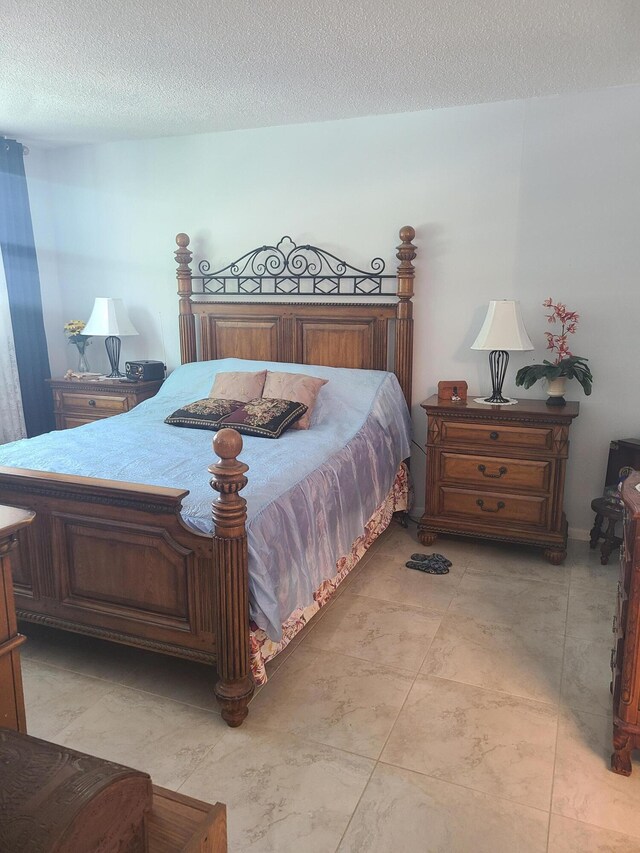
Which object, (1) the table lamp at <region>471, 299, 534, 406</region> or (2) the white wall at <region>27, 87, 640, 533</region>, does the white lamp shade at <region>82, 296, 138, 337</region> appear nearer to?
(2) the white wall at <region>27, 87, 640, 533</region>

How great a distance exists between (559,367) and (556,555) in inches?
38.3

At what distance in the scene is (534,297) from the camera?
3.47m

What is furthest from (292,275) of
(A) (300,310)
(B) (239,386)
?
(B) (239,386)

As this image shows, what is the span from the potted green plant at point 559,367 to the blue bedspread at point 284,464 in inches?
29.4

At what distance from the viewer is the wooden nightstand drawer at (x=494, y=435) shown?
3191mm

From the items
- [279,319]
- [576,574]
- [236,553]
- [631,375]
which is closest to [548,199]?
[631,375]

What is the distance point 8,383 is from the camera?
A: 4.20 metres

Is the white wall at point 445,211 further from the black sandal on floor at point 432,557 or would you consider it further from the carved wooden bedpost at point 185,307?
the black sandal on floor at point 432,557

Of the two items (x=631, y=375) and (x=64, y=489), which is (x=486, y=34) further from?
(x=64, y=489)

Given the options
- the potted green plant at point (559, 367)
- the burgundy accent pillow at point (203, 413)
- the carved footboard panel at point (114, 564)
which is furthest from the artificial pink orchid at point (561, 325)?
the carved footboard panel at point (114, 564)

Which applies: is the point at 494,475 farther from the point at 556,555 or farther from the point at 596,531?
the point at 596,531

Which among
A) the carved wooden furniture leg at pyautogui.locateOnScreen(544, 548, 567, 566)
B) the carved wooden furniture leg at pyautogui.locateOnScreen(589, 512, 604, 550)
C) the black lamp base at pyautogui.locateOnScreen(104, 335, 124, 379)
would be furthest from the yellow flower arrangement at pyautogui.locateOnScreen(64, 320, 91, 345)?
the carved wooden furniture leg at pyautogui.locateOnScreen(589, 512, 604, 550)

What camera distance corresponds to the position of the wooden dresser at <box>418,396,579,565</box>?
10.5 feet

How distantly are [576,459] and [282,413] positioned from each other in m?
1.69
